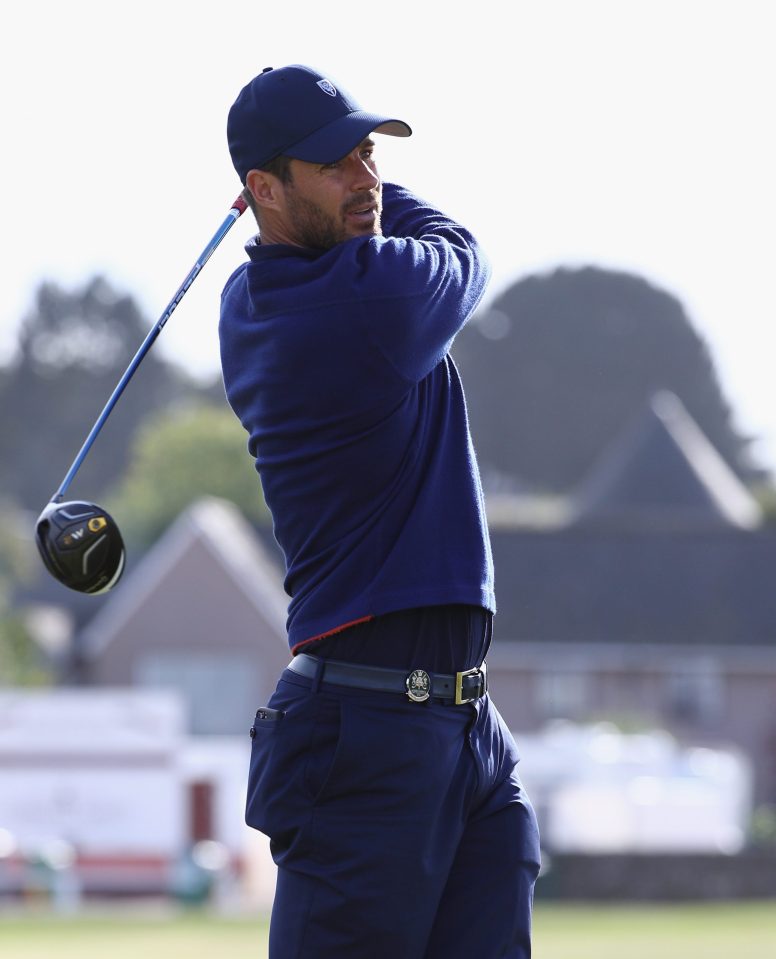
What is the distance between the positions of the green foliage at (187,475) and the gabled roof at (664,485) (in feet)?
39.8

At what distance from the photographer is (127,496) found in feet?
232

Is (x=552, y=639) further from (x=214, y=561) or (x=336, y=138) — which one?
(x=336, y=138)

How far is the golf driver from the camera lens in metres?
3.66

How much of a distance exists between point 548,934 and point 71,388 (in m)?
69.4

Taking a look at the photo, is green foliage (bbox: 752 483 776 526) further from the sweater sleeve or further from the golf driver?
the sweater sleeve

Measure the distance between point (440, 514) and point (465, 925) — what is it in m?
0.67

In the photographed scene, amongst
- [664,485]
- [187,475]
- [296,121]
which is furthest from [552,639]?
[296,121]

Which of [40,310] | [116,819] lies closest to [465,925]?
[116,819]

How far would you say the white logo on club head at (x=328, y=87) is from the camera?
137 inches

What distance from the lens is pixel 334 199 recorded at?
3.46 m

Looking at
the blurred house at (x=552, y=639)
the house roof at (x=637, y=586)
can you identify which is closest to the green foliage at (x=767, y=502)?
the house roof at (x=637, y=586)

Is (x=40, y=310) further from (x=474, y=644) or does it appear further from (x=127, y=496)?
(x=474, y=644)

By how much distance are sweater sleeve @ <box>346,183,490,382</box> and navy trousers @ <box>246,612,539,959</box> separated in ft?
1.67

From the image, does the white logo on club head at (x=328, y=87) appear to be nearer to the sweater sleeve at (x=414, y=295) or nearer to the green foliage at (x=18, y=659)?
the sweater sleeve at (x=414, y=295)
